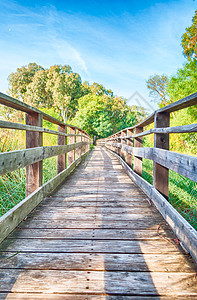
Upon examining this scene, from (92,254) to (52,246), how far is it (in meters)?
0.33

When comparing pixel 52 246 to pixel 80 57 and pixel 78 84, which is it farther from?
pixel 80 57

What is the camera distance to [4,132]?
10.4ft

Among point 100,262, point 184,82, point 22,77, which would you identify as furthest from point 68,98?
point 100,262

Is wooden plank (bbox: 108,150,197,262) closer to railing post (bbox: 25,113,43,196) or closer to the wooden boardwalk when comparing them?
the wooden boardwalk

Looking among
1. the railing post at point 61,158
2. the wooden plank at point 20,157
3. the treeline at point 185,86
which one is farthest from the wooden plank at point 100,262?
the treeline at point 185,86

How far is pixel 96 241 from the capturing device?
5.41 ft

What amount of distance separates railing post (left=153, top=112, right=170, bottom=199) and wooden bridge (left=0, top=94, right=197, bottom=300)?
0.01 metres

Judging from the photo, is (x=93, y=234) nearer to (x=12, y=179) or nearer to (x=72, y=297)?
(x=72, y=297)

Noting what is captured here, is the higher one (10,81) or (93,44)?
(93,44)

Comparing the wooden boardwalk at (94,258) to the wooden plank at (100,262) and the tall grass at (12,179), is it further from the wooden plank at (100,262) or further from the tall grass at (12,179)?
the tall grass at (12,179)

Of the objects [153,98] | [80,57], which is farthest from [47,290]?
[80,57]

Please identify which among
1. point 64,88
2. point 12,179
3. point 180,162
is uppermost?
point 64,88

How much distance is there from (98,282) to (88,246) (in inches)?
15.8

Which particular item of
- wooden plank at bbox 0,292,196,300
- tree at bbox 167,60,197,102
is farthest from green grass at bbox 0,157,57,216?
tree at bbox 167,60,197,102
